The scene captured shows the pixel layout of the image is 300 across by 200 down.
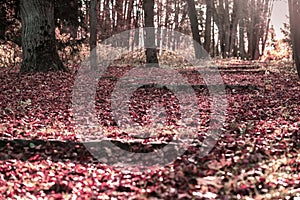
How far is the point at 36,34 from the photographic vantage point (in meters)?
14.2

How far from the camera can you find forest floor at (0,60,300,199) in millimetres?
4461

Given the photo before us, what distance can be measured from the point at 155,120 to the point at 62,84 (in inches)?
190

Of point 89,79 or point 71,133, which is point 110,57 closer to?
point 89,79

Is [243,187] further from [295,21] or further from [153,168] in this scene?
[295,21]

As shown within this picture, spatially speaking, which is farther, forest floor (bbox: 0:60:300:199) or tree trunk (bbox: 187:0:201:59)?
tree trunk (bbox: 187:0:201:59)

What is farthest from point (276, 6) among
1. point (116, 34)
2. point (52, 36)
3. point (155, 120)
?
point (155, 120)

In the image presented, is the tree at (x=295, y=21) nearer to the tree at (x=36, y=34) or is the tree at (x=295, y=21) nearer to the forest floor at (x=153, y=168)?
the forest floor at (x=153, y=168)

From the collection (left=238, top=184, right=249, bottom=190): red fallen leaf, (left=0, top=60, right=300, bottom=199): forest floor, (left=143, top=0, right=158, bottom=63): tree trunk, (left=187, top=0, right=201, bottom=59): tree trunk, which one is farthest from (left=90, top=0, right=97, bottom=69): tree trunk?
(left=238, top=184, right=249, bottom=190): red fallen leaf

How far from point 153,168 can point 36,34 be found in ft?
33.4

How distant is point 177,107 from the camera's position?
9445mm

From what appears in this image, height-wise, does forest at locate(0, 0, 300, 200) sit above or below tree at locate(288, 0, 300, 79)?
below

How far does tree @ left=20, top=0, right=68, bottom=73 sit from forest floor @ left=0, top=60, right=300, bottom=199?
194 inches

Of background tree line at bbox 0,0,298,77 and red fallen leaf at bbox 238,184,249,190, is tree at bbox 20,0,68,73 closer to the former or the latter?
background tree line at bbox 0,0,298,77

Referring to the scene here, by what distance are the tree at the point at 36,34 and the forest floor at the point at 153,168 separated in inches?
194
